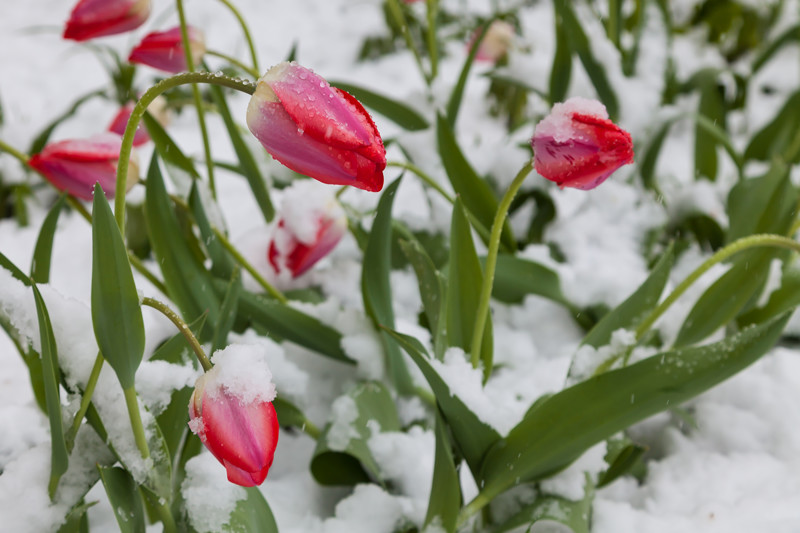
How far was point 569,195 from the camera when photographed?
121cm

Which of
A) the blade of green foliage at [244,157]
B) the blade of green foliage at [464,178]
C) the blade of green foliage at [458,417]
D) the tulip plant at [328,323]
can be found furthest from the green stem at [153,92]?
the blade of green foliage at [464,178]

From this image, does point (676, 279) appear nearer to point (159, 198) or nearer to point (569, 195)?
point (569, 195)

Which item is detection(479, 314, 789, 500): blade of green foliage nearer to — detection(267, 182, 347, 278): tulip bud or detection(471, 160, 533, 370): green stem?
detection(471, 160, 533, 370): green stem

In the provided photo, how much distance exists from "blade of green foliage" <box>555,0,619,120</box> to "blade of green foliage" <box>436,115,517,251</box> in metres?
0.36

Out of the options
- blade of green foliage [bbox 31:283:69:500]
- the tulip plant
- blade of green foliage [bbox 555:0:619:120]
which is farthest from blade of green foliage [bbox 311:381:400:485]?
blade of green foliage [bbox 555:0:619:120]

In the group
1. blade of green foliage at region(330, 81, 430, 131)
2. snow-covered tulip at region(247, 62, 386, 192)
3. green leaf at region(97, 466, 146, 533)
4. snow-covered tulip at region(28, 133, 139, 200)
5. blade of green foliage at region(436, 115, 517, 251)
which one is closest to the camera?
snow-covered tulip at region(247, 62, 386, 192)

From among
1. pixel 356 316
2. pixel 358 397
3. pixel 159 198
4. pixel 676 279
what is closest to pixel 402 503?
pixel 358 397

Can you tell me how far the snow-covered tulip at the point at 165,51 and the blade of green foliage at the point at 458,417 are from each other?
0.43m

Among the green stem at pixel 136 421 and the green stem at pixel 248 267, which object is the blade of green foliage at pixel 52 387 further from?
the green stem at pixel 248 267

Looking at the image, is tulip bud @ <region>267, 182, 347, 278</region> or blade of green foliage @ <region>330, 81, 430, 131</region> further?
blade of green foliage @ <region>330, 81, 430, 131</region>

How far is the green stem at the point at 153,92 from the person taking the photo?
428mm

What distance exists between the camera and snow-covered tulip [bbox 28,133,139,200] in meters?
0.65

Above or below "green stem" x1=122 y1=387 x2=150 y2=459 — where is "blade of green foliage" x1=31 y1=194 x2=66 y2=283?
above

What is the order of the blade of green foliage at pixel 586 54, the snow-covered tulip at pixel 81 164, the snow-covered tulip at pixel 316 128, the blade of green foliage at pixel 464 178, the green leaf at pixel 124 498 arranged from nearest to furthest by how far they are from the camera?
the snow-covered tulip at pixel 316 128 → the green leaf at pixel 124 498 → the snow-covered tulip at pixel 81 164 → the blade of green foliage at pixel 464 178 → the blade of green foliage at pixel 586 54
